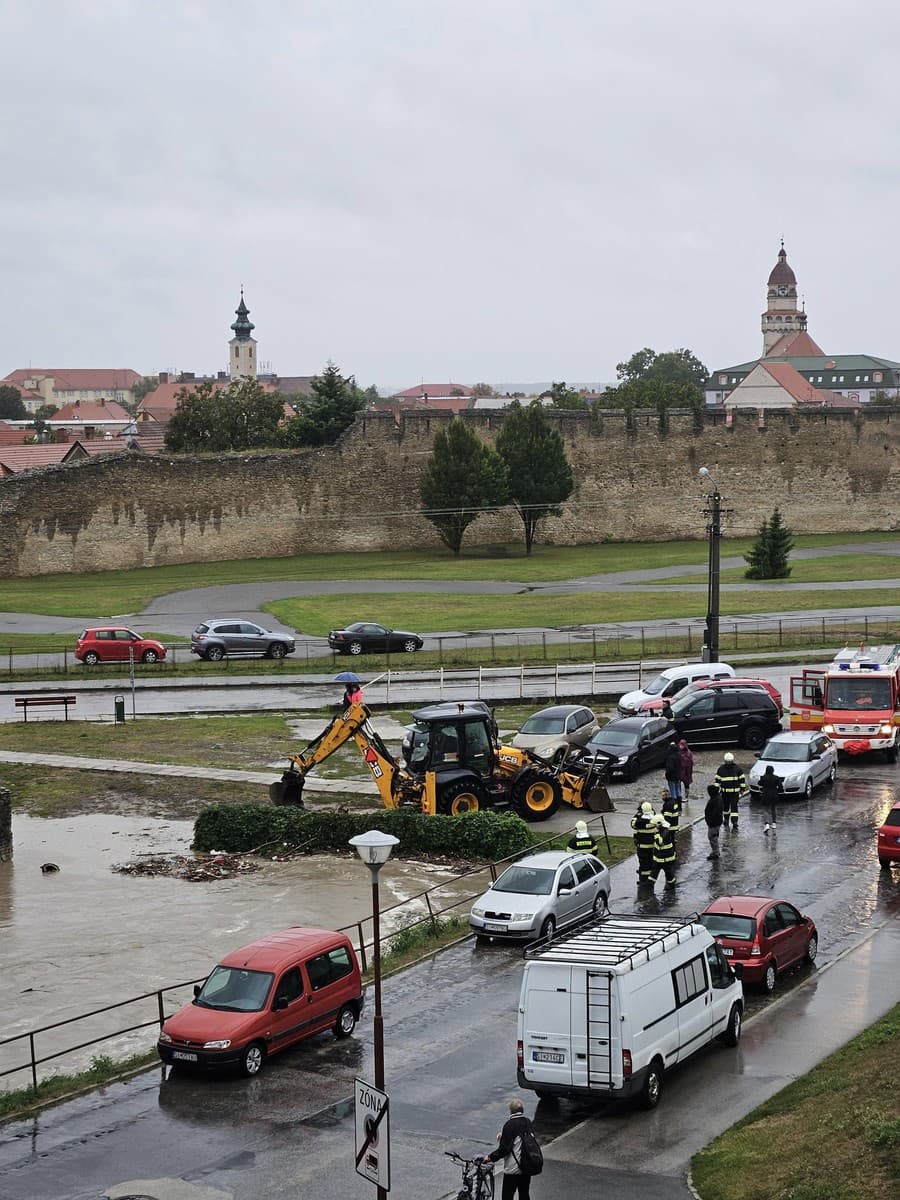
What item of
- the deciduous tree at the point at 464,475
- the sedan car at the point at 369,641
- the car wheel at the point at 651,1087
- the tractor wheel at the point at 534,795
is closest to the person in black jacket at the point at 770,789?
the tractor wheel at the point at 534,795

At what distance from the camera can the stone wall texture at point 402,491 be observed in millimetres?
74000

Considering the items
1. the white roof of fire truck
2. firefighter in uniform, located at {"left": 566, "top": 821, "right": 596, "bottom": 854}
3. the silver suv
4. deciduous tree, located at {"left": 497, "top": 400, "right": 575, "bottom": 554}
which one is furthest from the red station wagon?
deciduous tree, located at {"left": 497, "top": 400, "right": 575, "bottom": 554}

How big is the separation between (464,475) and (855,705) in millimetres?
45460

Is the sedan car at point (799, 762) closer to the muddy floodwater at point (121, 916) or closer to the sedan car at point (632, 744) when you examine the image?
the sedan car at point (632, 744)

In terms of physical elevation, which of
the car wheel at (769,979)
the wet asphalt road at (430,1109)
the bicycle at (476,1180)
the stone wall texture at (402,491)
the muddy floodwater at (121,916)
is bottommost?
the muddy floodwater at (121,916)

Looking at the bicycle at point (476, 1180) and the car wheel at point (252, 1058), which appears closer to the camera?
the bicycle at point (476, 1180)

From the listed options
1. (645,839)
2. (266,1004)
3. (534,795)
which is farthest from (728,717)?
(266,1004)

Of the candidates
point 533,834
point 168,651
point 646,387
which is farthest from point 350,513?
point 646,387

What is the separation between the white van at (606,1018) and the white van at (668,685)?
2150 cm

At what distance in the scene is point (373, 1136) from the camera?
1270cm

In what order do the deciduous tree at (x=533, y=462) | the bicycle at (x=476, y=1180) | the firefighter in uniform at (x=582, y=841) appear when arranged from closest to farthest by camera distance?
the bicycle at (x=476, y=1180) < the firefighter in uniform at (x=582, y=841) < the deciduous tree at (x=533, y=462)

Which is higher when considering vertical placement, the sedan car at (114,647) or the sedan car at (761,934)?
the sedan car at (114,647)

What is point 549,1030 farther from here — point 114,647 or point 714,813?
point 114,647

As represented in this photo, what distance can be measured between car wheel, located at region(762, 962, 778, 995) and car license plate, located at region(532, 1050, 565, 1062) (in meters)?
4.66
